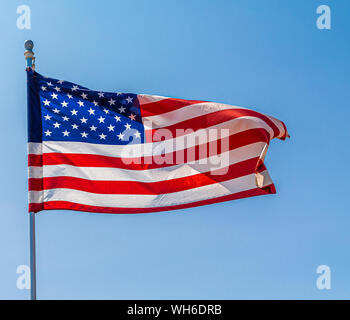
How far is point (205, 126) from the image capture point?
1500 centimetres

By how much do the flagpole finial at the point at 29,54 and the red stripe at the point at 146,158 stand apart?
2506 mm

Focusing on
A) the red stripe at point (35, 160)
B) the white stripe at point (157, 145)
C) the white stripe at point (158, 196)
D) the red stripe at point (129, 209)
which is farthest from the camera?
the white stripe at point (157, 145)

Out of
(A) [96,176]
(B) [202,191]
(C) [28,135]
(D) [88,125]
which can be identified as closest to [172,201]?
(B) [202,191]

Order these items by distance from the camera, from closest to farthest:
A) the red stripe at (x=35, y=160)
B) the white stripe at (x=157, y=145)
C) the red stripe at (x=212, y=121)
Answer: the red stripe at (x=35, y=160)
the white stripe at (x=157, y=145)
the red stripe at (x=212, y=121)

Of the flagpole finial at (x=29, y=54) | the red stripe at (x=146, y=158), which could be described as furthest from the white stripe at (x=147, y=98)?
the flagpole finial at (x=29, y=54)

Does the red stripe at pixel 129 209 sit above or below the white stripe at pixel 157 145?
below

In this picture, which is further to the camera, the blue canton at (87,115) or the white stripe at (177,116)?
the white stripe at (177,116)

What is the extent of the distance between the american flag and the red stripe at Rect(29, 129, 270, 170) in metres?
0.03

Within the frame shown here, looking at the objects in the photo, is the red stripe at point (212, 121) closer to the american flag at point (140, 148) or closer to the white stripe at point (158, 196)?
the american flag at point (140, 148)

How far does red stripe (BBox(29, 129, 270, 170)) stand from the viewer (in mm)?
13930

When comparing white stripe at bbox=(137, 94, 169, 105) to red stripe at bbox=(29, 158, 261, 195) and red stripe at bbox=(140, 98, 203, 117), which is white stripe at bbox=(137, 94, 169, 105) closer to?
red stripe at bbox=(140, 98, 203, 117)

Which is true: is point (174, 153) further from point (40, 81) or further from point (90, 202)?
point (40, 81)

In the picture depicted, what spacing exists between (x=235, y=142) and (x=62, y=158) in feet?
15.7

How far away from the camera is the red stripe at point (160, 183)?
13.8 m
